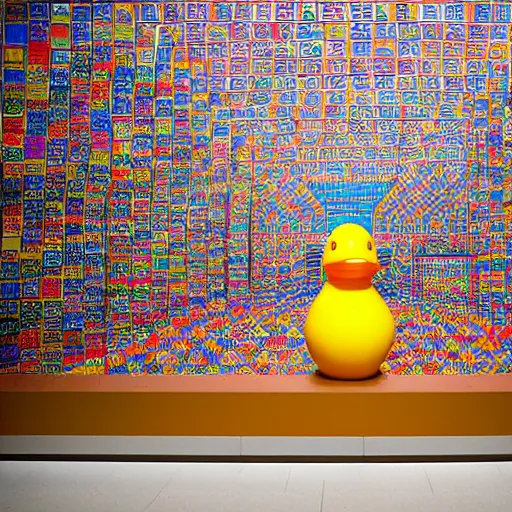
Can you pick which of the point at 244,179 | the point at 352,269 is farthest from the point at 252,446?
the point at 244,179

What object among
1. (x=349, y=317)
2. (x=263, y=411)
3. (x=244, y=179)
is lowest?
(x=263, y=411)

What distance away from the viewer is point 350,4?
2656 mm

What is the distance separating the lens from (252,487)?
1.93 m

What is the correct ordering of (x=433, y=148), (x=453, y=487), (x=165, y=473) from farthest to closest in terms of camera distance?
1. (x=433, y=148)
2. (x=165, y=473)
3. (x=453, y=487)

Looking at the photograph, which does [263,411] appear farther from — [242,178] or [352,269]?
[242,178]

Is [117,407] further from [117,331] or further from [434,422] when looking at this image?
[434,422]

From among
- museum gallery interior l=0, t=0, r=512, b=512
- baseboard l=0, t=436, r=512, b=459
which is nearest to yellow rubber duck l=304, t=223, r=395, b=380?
baseboard l=0, t=436, r=512, b=459

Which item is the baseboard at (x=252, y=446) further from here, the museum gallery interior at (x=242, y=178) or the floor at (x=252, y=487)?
the museum gallery interior at (x=242, y=178)

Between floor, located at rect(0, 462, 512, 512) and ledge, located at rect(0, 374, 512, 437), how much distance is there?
10 cm

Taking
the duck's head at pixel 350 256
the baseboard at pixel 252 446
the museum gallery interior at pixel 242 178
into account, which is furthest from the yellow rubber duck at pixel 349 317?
the museum gallery interior at pixel 242 178

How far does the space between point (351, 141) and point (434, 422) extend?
1.05 meters

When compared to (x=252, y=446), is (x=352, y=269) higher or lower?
higher

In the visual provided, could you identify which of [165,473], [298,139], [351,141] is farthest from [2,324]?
[351,141]

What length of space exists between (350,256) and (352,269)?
0.04m
